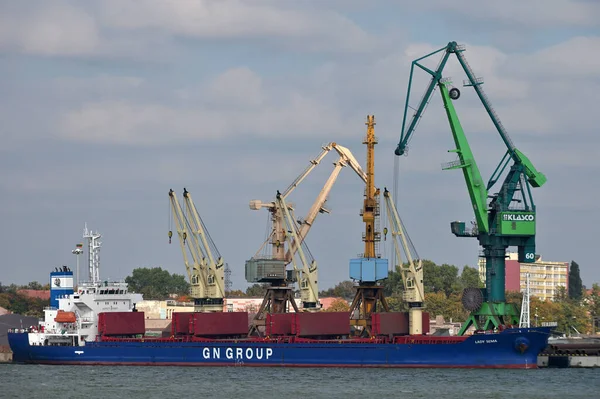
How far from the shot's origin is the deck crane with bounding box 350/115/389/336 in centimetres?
9512

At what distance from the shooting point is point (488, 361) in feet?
288

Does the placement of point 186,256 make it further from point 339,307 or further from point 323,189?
point 339,307

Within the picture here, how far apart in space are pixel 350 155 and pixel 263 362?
1973 centimetres

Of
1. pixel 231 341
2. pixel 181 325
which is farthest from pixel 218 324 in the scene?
pixel 181 325

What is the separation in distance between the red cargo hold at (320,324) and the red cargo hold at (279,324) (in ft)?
4.54

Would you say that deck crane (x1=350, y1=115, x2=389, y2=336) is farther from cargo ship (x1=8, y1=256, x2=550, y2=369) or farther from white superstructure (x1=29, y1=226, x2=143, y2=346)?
white superstructure (x1=29, y1=226, x2=143, y2=346)

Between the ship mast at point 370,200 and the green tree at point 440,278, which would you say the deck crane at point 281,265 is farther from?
the green tree at point 440,278

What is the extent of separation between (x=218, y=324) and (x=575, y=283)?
11120 centimetres

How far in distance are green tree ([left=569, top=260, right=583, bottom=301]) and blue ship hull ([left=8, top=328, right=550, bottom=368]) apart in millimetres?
106804

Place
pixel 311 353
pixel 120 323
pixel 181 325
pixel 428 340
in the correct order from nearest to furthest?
pixel 428 340, pixel 311 353, pixel 181 325, pixel 120 323

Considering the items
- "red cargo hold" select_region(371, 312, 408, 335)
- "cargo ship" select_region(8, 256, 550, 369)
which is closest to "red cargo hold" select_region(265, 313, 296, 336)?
"cargo ship" select_region(8, 256, 550, 369)

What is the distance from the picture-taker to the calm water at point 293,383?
246 ft

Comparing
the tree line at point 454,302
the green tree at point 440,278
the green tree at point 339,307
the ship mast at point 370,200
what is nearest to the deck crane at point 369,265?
the ship mast at point 370,200

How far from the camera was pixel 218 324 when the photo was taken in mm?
95000
